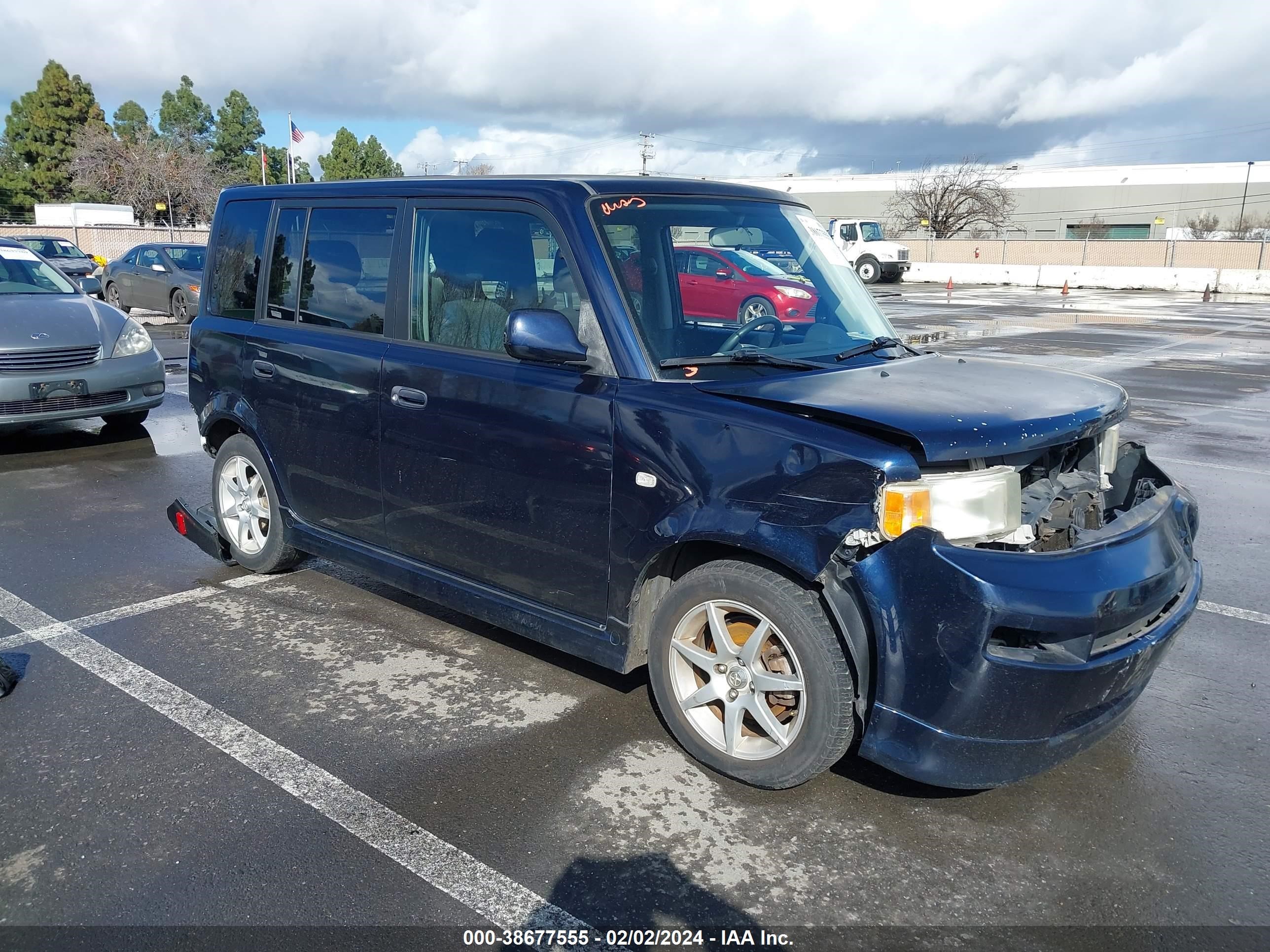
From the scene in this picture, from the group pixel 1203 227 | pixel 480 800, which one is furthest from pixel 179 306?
pixel 1203 227

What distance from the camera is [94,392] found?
8547 mm

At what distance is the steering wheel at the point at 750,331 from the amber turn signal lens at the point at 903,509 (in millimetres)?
1062

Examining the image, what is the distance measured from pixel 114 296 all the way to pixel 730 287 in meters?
20.7

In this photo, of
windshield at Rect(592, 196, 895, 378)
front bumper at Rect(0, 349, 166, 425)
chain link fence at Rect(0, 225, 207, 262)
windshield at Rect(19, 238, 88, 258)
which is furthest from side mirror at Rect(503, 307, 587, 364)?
chain link fence at Rect(0, 225, 207, 262)

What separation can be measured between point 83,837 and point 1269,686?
455 centimetres

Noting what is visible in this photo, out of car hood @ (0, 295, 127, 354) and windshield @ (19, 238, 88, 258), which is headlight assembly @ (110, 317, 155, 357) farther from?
windshield @ (19, 238, 88, 258)

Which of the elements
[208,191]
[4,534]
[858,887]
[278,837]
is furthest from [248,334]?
[208,191]

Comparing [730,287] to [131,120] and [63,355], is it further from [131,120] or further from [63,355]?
[131,120]

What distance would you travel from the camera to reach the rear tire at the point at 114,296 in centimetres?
2080

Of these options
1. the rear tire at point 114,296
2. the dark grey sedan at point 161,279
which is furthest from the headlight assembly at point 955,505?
the rear tire at point 114,296

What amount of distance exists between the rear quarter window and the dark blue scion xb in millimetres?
118

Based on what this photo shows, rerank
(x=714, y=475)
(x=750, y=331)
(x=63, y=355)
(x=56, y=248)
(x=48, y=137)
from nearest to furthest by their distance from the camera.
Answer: (x=714, y=475) < (x=750, y=331) < (x=63, y=355) < (x=56, y=248) < (x=48, y=137)

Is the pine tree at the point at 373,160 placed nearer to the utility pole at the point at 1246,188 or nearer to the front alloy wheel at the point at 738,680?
the utility pole at the point at 1246,188

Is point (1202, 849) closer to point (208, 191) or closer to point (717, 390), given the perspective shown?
point (717, 390)
